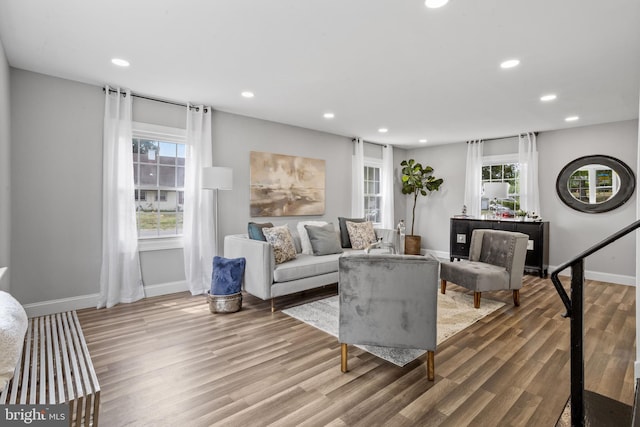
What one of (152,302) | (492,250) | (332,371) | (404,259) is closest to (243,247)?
(152,302)

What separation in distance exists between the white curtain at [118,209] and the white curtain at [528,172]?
6343 millimetres

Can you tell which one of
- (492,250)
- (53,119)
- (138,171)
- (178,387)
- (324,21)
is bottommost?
(178,387)

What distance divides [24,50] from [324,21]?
107 inches

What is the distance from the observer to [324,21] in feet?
7.63

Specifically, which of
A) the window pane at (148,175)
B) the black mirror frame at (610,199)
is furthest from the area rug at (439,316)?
the black mirror frame at (610,199)

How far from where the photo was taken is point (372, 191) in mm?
7094

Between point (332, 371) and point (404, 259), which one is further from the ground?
point (404, 259)

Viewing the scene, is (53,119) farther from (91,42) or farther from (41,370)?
(41,370)

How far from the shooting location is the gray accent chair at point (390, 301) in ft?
7.27

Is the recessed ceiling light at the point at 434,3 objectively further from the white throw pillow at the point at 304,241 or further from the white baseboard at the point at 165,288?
the white baseboard at the point at 165,288

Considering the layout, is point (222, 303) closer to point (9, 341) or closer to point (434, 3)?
point (9, 341)

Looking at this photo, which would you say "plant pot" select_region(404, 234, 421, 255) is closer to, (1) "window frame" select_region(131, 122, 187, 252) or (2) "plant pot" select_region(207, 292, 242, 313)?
(2) "plant pot" select_region(207, 292, 242, 313)

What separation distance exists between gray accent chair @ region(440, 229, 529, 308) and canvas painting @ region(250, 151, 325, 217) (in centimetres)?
254

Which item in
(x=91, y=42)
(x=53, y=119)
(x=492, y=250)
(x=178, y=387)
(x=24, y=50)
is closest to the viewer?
(x=178, y=387)
